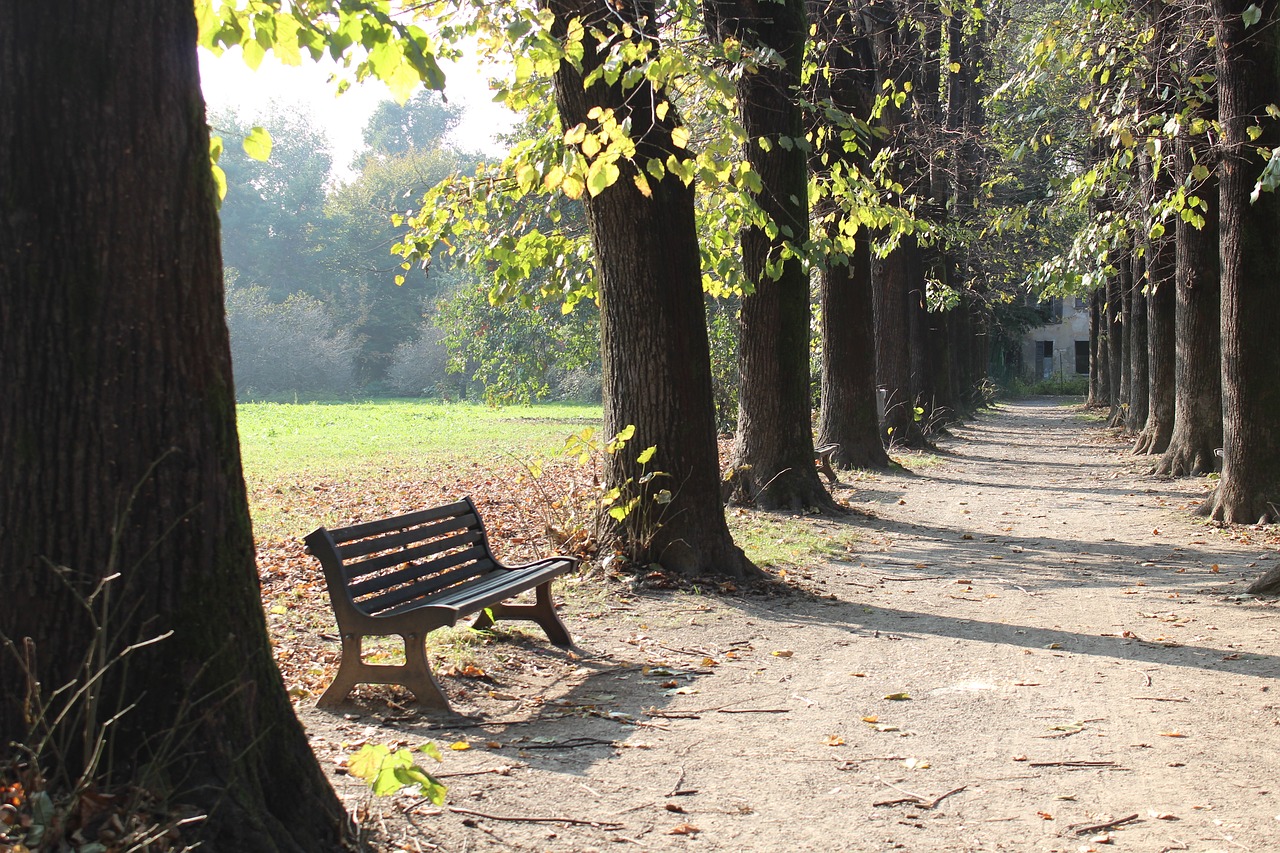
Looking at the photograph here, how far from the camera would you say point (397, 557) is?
20.6 ft

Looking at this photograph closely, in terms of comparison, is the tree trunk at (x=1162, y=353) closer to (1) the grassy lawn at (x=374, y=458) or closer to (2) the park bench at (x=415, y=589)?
(1) the grassy lawn at (x=374, y=458)

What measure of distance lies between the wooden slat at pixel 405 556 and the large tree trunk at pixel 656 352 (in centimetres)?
221

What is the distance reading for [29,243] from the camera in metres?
3.34

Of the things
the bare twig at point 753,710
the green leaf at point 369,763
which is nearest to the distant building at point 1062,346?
the bare twig at point 753,710

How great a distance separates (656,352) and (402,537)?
347 centimetres

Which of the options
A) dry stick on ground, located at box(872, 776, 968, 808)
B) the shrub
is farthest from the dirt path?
the shrub

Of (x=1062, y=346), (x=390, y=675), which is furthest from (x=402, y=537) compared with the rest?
(x=1062, y=346)

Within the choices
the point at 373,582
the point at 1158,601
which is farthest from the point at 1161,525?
the point at 373,582

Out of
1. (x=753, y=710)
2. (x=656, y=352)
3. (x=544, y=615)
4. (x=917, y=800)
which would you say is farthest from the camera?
(x=656, y=352)

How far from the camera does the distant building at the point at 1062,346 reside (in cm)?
8150

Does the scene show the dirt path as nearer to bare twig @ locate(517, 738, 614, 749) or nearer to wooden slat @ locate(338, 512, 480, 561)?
bare twig @ locate(517, 738, 614, 749)

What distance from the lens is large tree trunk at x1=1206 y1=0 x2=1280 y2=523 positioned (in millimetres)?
11852

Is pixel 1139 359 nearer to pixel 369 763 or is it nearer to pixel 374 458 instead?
pixel 374 458

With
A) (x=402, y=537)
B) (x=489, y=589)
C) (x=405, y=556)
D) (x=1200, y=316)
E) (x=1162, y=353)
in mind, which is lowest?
(x=489, y=589)
